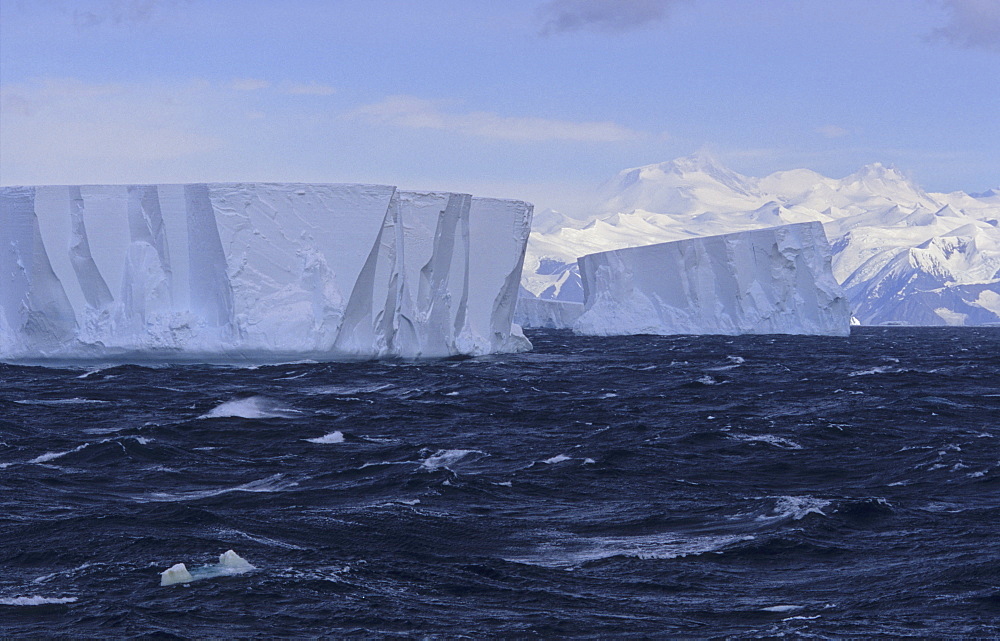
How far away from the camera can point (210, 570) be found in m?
7.17

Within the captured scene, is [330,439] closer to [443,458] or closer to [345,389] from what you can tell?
[443,458]

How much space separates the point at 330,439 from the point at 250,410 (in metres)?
2.65

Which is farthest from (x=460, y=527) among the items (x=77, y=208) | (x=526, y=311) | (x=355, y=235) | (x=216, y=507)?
(x=526, y=311)

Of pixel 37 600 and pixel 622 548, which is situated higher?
pixel 37 600

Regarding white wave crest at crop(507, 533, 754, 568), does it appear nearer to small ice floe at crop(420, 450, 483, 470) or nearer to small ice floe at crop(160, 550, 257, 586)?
small ice floe at crop(160, 550, 257, 586)

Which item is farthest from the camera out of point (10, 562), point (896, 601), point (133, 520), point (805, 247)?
point (805, 247)

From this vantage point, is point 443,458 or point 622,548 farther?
point 443,458

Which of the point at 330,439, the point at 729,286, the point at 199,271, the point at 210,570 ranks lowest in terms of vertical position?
the point at 330,439

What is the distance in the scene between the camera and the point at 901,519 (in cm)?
903

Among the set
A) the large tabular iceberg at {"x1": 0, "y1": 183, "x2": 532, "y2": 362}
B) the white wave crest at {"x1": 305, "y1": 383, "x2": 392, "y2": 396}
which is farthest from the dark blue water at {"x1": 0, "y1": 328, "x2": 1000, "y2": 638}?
the large tabular iceberg at {"x1": 0, "y1": 183, "x2": 532, "y2": 362}

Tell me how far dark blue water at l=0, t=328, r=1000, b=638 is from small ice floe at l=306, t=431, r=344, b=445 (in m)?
0.07

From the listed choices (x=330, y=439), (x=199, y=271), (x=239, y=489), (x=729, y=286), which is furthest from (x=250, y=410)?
(x=729, y=286)

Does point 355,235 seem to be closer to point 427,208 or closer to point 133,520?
point 427,208

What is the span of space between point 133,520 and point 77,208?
1592 centimetres
